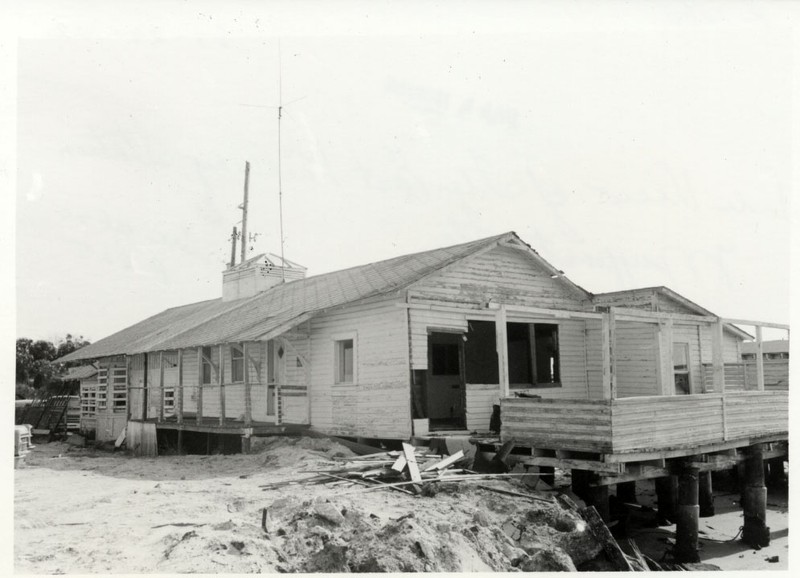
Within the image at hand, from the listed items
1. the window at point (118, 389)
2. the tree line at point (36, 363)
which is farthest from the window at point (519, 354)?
the tree line at point (36, 363)

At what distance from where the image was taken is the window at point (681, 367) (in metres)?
21.3

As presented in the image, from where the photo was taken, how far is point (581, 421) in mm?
12562

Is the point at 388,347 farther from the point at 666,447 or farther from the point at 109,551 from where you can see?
the point at 109,551

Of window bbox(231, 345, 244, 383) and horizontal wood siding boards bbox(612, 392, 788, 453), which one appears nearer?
horizontal wood siding boards bbox(612, 392, 788, 453)

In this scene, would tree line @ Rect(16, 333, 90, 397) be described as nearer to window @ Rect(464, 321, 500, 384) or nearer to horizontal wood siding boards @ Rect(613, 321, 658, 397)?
window @ Rect(464, 321, 500, 384)

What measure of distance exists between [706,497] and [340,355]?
8.78 metres

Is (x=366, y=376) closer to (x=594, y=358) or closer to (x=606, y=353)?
(x=606, y=353)

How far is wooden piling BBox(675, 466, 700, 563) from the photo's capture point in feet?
43.2

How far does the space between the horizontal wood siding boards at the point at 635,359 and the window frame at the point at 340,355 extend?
721 centimetres

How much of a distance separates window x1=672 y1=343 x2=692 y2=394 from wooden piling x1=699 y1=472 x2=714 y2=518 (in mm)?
4732

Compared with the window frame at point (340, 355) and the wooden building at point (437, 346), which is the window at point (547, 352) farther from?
the window frame at point (340, 355)

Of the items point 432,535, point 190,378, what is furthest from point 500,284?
point 190,378

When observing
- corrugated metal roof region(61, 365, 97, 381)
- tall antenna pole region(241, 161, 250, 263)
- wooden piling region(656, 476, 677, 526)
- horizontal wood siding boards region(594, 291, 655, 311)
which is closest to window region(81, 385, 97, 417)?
corrugated metal roof region(61, 365, 97, 381)

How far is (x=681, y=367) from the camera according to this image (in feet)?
70.2
